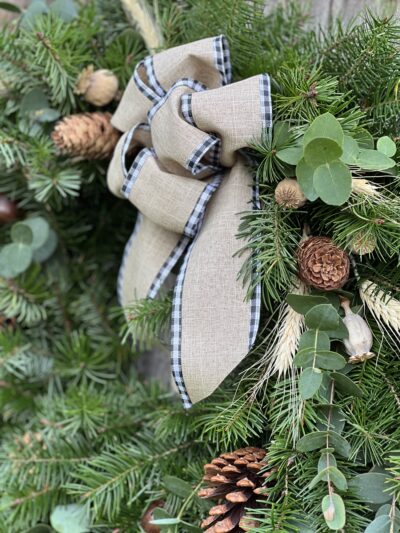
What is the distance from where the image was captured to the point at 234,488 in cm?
49

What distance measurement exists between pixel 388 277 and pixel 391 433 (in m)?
0.12

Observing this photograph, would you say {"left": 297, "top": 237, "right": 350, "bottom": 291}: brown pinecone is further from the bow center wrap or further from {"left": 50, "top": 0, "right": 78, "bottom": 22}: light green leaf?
{"left": 50, "top": 0, "right": 78, "bottom": 22}: light green leaf

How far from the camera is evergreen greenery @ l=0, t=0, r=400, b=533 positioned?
0.46 metres

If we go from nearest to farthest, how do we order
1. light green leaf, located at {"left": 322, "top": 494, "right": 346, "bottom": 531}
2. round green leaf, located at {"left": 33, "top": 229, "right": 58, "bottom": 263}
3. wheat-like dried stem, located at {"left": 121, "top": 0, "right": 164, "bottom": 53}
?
1. light green leaf, located at {"left": 322, "top": 494, "right": 346, "bottom": 531}
2. wheat-like dried stem, located at {"left": 121, "top": 0, "right": 164, "bottom": 53}
3. round green leaf, located at {"left": 33, "top": 229, "right": 58, "bottom": 263}

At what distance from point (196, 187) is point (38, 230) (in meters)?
0.26

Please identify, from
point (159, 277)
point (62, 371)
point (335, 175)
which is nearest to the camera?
point (335, 175)

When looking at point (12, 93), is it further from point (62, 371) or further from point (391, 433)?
point (391, 433)

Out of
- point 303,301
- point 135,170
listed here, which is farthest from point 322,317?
point 135,170

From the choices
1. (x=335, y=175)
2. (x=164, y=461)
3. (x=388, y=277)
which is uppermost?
(x=335, y=175)

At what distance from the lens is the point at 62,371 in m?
0.75

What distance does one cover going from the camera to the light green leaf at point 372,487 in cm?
45

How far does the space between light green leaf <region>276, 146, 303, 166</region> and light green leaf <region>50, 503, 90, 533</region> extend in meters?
0.40

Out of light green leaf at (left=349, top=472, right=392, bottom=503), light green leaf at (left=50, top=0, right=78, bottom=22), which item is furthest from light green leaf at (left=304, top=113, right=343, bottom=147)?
light green leaf at (left=50, top=0, right=78, bottom=22)

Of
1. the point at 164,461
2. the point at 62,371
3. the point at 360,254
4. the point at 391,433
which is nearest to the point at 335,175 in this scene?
the point at 360,254
